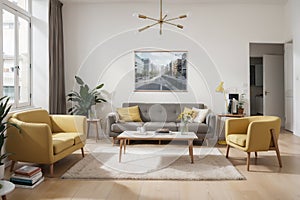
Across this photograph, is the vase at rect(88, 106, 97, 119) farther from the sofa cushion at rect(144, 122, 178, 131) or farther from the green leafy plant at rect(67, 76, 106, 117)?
the sofa cushion at rect(144, 122, 178, 131)

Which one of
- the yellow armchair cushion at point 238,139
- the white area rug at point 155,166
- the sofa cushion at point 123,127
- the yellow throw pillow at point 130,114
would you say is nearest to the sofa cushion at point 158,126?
the sofa cushion at point 123,127

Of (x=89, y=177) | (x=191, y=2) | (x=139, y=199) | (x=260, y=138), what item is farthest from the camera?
(x=191, y=2)

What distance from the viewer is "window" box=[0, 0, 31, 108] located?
483 cm

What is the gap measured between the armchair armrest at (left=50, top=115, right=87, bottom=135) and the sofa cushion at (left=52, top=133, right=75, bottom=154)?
0.76ft

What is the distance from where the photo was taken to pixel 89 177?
3.58 m

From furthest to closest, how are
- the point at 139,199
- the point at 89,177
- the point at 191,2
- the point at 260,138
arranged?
1. the point at 191,2
2. the point at 260,138
3. the point at 89,177
4. the point at 139,199

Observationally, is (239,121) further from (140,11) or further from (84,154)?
(140,11)

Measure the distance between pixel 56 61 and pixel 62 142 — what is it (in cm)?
278

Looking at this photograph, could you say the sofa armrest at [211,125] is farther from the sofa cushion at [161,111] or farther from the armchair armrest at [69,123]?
the armchair armrest at [69,123]

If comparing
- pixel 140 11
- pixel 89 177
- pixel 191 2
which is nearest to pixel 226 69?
pixel 191 2

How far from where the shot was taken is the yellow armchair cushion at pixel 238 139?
4.07 m

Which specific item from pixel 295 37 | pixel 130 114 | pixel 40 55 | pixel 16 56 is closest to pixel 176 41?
pixel 130 114

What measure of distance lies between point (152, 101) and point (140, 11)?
6.52ft

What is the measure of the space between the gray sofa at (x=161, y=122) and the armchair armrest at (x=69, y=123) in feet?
3.88
